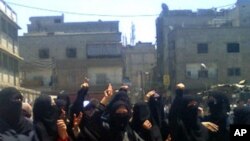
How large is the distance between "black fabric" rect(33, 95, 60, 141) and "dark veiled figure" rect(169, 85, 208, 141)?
66.8 inches

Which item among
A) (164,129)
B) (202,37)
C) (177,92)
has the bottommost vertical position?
(164,129)

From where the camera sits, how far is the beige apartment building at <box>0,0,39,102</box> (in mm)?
35594

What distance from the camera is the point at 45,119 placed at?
578cm

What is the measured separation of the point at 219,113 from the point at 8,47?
1256 inches

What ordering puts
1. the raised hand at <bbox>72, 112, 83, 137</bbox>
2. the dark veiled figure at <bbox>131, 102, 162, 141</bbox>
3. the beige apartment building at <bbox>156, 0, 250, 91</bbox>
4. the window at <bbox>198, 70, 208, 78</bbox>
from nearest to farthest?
the raised hand at <bbox>72, 112, 83, 137</bbox> < the dark veiled figure at <bbox>131, 102, 162, 141</bbox> < the beige apartment building at <bbox>156, 0, 250, 91</bbox> < the window at <bbox>198, 70, 208, 78</bbox>

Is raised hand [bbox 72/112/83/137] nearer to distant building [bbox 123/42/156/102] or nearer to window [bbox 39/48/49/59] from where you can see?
window [bbox 39/48/49/59]

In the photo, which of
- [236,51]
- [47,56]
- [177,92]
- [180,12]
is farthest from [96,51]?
[177,92]

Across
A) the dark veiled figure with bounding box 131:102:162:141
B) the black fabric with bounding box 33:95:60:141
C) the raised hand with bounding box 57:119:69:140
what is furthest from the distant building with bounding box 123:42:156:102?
the raised hand with bounding box 57:119:69:140

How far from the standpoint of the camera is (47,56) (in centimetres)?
5272

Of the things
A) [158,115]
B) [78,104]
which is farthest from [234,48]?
[78,104]

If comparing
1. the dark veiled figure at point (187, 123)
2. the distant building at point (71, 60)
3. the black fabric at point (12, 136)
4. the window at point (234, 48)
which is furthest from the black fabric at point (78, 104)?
the distant building at point (71, 60)

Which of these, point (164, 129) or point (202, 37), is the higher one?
point (202, 37)

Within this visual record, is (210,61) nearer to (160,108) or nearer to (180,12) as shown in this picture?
(180,12)

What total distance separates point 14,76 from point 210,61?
16.5 meters
